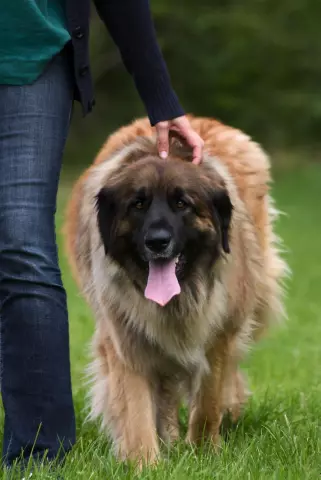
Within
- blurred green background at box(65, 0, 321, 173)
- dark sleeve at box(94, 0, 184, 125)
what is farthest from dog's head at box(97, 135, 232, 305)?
blurred green background at box(65, 0, 321, 173)

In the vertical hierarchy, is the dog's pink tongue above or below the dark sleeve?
below

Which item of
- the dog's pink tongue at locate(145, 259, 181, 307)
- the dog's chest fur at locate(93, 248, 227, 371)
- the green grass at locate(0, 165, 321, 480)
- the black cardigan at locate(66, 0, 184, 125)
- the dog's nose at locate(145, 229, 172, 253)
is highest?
the black cardigan at locate(66, 0, 184, 125)

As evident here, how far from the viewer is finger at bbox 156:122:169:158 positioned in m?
3.91

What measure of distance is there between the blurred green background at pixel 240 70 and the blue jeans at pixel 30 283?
85.7 ft

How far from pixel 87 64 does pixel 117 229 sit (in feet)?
2.43

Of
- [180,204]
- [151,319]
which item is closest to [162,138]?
[180,204]

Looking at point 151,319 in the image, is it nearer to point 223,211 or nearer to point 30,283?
point 223,211

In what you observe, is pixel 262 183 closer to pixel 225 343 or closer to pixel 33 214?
pixel 225 343

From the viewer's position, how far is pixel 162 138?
3965 mm

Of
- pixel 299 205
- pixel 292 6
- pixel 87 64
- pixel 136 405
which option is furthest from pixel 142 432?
pixel 292 6

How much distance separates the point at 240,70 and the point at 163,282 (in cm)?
2749

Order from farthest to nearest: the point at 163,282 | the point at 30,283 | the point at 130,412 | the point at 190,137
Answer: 1. the point at 130,412
2. the point at 190,137
3. the point at 163,282
4. the point at 30,283

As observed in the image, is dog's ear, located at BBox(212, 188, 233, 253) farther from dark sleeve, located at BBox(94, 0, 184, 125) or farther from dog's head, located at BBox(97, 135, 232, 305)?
dark sleeve, located at BBox(94, 0, 184, 125)

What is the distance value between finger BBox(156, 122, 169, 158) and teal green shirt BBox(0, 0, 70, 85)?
64 centimetres
